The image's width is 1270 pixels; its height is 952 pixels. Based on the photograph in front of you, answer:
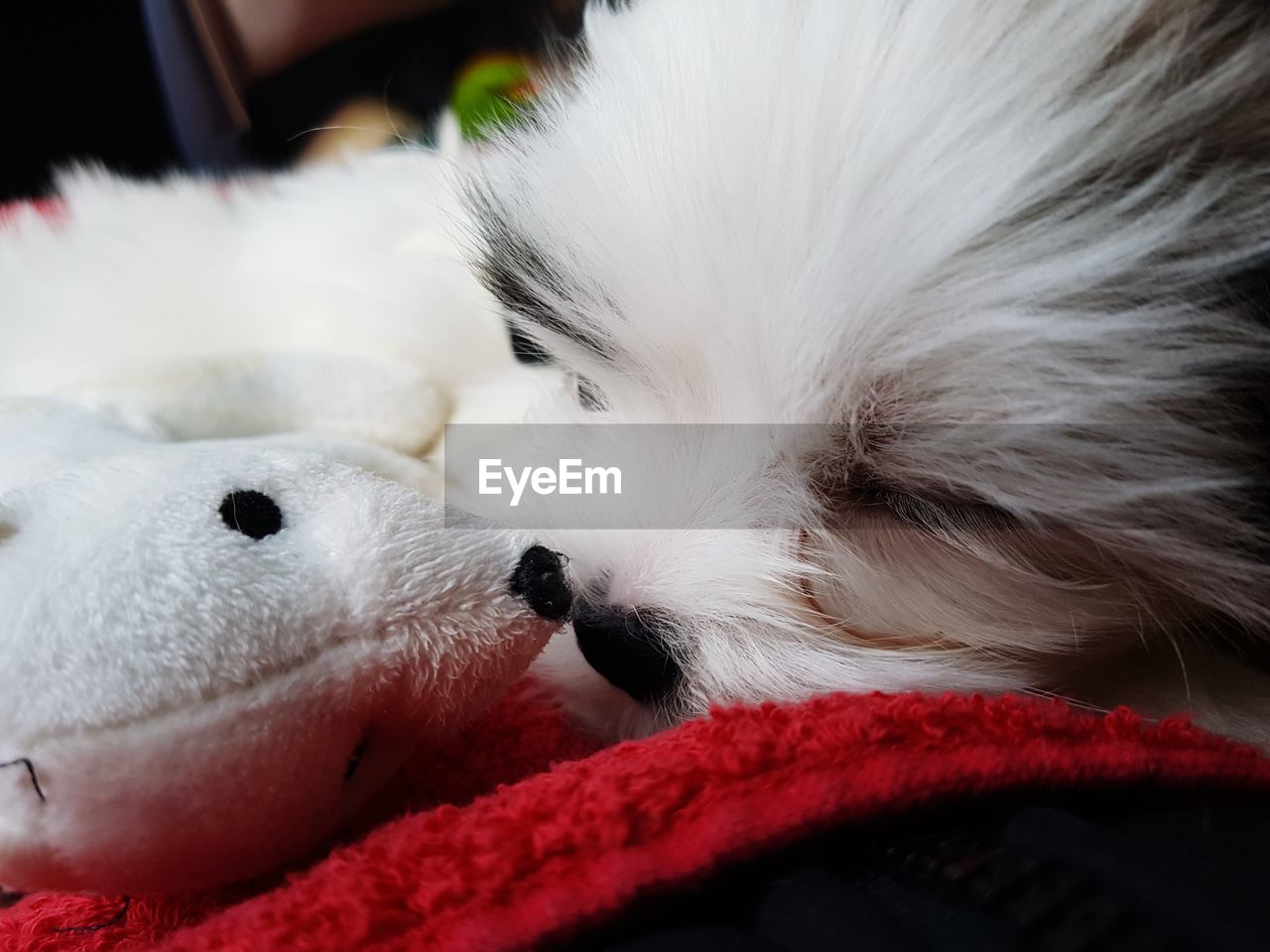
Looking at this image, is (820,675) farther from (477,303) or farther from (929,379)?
(477,303)

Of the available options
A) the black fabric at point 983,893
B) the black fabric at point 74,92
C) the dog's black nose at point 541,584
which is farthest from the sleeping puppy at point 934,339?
the black fabric at point 74,92

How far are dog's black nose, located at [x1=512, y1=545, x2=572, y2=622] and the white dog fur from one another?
138 millimetres

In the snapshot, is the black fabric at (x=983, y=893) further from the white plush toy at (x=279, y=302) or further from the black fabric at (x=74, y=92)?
the black fabric at (x=74, y=92)

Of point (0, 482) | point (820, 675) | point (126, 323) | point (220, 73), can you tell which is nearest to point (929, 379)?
point (820, 675)

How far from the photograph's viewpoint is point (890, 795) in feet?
1.74

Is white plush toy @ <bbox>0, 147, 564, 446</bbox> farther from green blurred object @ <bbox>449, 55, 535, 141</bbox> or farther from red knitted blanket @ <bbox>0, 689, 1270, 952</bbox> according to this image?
red knitted blanket @ <bbox>0, 689, 1270, 952</bbox>

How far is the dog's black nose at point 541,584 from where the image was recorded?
0.66 metres

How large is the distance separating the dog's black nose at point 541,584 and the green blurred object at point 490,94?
1.85ft

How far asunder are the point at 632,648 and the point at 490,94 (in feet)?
3.20

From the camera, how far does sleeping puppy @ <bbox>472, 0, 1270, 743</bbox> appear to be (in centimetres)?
70

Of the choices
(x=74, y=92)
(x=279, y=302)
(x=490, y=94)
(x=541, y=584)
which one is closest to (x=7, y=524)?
(x=541, y=584)

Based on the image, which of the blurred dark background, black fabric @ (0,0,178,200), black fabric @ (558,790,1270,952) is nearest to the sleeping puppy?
black fabric @ (558,790,1270,952)
